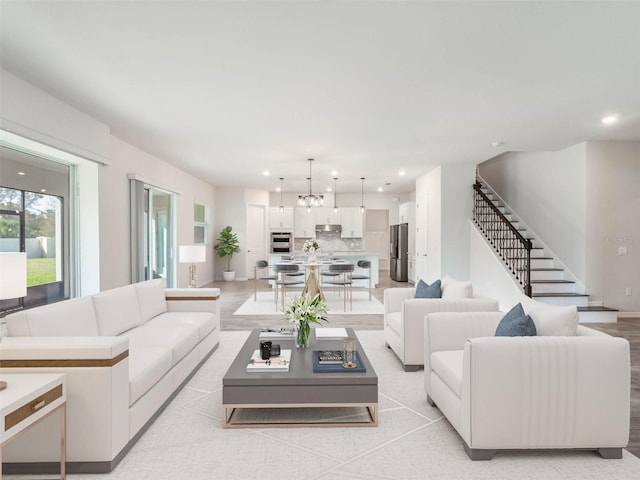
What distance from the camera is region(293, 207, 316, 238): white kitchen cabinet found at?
39.5ft

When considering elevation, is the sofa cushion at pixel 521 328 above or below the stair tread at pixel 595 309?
above

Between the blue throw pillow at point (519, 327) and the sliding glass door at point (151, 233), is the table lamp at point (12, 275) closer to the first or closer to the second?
the blue throw pillow at point (519, 327)

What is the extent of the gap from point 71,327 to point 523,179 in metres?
8.37

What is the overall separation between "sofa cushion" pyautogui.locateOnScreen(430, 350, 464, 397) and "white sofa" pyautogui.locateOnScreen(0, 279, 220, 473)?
2.05 meters

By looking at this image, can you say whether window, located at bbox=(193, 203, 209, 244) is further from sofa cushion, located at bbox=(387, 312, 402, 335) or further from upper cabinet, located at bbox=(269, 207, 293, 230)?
sofa cushion, located at bbox=(387, 312, 402, 335)

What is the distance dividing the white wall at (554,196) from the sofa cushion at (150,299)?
6.63 meters

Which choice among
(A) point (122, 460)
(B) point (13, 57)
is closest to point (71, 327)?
(A) point (122, 460)

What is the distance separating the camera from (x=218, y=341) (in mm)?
4500

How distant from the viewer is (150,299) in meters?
4.04

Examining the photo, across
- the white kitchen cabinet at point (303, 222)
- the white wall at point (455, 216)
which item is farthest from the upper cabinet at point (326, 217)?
the white wall at point (455, 216)

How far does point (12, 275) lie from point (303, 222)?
10207 mm

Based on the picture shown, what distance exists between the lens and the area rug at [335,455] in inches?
81.6

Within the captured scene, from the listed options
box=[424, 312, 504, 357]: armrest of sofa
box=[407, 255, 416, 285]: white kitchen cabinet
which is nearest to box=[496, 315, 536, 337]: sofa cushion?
box=[424, 312, 504, 357]: armrest of sofa

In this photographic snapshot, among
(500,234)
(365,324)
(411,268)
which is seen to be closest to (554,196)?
(500,234)
